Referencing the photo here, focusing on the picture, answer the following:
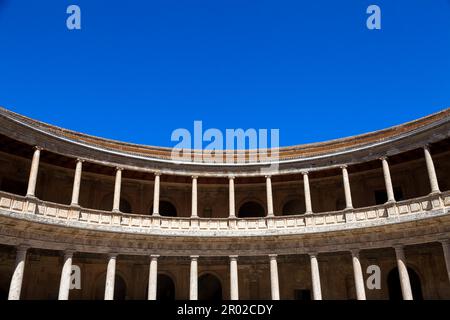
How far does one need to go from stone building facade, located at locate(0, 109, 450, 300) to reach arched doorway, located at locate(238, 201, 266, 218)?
9cm

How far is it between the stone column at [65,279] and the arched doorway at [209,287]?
27.3ft

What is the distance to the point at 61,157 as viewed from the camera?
801 inches

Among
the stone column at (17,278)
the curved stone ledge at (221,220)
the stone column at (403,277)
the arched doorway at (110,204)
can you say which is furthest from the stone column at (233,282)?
the stone column at (17,278)

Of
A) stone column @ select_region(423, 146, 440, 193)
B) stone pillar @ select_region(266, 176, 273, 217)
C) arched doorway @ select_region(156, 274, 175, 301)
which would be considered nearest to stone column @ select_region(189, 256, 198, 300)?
arched doorway @ select_region(156, 274, 175, 301)

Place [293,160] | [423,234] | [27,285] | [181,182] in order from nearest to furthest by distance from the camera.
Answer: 1. [423,234]
2. [27,285]
3. [293,160]
4. [181,182]

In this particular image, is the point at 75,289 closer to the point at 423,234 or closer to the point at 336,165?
the point at 336,165

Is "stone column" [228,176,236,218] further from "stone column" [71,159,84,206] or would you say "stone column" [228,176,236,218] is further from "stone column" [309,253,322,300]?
"stone column" [71,159,84,206]

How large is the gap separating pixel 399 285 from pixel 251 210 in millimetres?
9110

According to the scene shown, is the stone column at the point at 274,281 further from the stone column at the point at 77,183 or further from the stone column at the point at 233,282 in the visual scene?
the stone column at the point at 77,183

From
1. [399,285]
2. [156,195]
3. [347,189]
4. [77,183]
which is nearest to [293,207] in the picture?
[347,189]

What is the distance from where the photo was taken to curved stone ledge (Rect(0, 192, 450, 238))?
17578 mm

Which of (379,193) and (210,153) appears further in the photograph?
(210,153)
